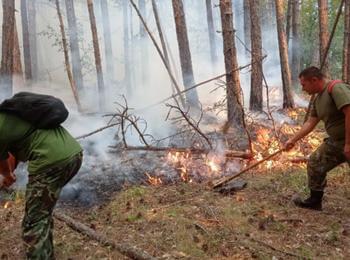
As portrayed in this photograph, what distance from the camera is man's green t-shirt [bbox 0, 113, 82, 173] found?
139 inches

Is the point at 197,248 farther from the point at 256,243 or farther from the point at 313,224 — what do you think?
the point at 313,224

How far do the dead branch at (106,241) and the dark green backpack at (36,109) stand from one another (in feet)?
5.01

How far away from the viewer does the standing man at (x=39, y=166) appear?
3592 millimetres

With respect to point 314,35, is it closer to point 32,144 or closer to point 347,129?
point 347,129

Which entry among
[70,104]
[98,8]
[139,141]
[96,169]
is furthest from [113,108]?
[98,8]

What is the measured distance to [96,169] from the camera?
8055mm

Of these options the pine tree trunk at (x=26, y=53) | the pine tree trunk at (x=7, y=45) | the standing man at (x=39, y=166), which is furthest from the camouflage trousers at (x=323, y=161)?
the pine tree trunk at (x=26, y=53)

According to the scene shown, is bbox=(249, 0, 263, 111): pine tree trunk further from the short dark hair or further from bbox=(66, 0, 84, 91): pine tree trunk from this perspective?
bbox=(66, 0, 84, 91): pine tree trunk

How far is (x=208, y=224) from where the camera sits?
16.9 feet

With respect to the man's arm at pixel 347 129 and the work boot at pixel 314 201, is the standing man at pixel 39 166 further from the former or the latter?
the work boot at pixel 314 201

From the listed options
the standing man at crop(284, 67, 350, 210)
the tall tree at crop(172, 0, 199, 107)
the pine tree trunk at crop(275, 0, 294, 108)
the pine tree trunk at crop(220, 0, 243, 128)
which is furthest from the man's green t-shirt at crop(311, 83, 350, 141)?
the pine tree trunk at crop(275, 0, 294, 108)

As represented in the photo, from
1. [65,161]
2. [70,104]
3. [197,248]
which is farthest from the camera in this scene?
[70,104]

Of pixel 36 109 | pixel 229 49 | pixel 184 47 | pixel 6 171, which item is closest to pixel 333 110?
pixel 36 109

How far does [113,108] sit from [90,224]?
12.3m
